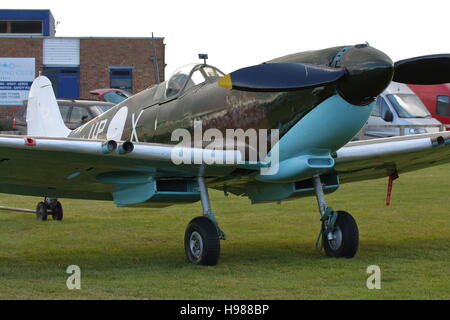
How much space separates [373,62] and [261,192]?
2.42m

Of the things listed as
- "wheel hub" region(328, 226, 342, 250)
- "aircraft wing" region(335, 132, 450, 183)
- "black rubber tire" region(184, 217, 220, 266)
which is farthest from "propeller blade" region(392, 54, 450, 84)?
"black rubber tire" region(184, 217, 220, 266)

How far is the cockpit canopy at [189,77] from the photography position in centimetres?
880

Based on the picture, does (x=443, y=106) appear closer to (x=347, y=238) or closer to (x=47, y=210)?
(x=47, y=210)

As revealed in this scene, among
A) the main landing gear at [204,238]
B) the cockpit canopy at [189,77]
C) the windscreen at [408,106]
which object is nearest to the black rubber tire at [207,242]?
the main landing gear at [204,238]

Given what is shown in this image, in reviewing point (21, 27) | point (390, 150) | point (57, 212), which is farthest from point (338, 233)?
point (21, 27)

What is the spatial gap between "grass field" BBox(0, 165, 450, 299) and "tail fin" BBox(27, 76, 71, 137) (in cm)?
147

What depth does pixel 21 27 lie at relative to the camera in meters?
48.8

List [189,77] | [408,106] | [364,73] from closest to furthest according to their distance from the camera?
[364,73]
[189,77]
[408,106]

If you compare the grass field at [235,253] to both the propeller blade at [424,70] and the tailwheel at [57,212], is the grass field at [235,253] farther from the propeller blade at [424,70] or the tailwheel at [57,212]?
the propeller blade at [424,70]

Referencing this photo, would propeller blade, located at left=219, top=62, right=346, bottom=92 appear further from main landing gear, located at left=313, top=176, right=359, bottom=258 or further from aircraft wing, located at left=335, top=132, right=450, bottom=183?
main landing gear, located at left=313, top=176, right=359, bottom=258

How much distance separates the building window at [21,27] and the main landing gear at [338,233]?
140 ft

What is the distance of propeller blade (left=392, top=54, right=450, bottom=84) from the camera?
8.87 meters

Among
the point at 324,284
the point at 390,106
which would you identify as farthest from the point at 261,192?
the point at 390,106

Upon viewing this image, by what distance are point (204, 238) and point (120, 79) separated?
3656 cm
